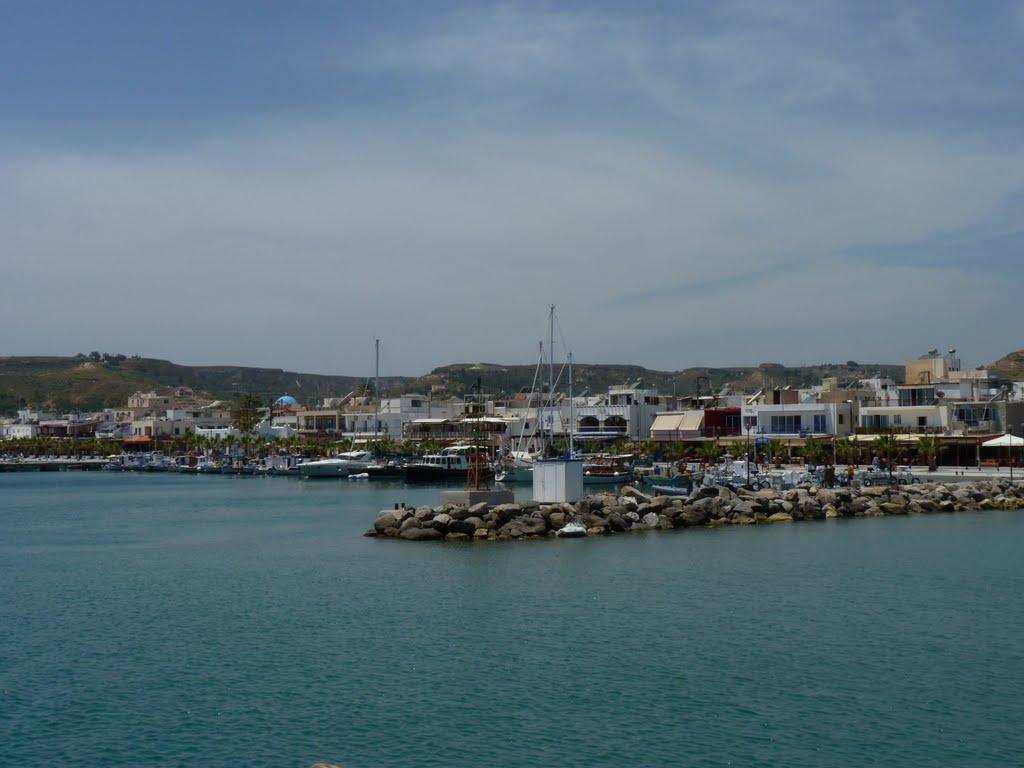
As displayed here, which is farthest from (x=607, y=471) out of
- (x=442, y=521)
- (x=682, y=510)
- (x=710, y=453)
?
(x=442, y=521)

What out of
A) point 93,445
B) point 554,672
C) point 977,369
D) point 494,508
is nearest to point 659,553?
point 494,508

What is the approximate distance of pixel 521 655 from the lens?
22.0 m

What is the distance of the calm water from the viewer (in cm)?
1664

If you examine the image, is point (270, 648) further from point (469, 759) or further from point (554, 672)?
point (469, 759)

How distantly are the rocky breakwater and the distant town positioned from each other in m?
4.13

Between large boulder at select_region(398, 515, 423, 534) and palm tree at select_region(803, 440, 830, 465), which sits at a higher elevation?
palm tree at select_region(803, 440, 830, 465)

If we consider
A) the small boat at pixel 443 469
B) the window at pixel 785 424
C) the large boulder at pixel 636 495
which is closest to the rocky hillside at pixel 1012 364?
the window at pixel 785 424

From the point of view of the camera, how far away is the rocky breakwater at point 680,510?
4219 centimetres

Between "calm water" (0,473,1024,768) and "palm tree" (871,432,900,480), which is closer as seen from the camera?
"calm water" (0,473,1024,768)

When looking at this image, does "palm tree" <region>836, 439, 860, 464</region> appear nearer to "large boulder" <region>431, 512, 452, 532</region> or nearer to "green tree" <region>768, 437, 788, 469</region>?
"green tree" <region>768, 437, 788, 469</region>

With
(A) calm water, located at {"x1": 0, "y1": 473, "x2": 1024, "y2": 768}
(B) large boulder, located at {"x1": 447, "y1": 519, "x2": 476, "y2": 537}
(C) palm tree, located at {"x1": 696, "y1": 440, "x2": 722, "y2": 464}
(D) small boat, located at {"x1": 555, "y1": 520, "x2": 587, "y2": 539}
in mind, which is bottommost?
(A) calm water, located at {"x1": 0, "y1": 473, "x2": 1024, "y2": 768}

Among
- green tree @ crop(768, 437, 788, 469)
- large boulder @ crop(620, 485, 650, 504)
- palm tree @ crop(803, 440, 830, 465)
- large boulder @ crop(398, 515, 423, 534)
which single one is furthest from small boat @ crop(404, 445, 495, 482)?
large boulder @ crop(398, 515, 423, 534)

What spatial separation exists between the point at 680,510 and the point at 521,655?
2586 centimetres

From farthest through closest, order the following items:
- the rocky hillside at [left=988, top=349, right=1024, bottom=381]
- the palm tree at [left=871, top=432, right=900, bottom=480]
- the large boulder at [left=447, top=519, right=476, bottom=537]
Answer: the rocky hillside at [left=988, top=349, right=1024, bottom=381] → the palm tree at [left=871, top=432, right=900, bottom=480] → the large boulder at [left=447, top=519, right=476, bottom=537]
